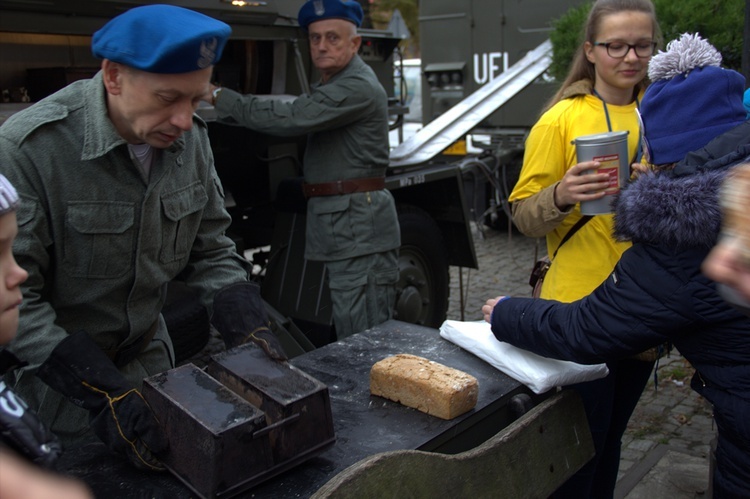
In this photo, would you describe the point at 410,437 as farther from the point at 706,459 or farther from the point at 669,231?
the point at 706,459

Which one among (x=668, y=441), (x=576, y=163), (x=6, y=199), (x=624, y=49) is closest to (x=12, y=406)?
(x=6, y=199)

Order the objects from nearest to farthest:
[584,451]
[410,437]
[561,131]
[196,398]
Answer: [196,398] < [410,437] < [584,451] < [561,131]

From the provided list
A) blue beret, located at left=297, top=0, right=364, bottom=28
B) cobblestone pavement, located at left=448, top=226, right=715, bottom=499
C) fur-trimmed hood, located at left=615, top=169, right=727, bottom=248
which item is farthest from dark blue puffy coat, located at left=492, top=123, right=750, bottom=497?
blue beret, located at left=297, top=0, right=364, bottom=28

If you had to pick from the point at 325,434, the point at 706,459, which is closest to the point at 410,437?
the point at 325,434

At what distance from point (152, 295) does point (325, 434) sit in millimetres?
720

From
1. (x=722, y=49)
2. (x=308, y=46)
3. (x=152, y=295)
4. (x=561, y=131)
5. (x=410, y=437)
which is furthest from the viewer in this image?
(x=722, y=49)

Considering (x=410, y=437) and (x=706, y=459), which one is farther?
(x=706, y=459)

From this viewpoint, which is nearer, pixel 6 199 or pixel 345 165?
pixel 6 199

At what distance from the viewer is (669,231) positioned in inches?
70.2

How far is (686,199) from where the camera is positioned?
5.82 feet

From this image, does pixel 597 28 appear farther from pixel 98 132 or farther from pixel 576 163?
pixel 98 132

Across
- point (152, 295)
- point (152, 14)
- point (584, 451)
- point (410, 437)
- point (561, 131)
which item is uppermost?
point (152, 14)

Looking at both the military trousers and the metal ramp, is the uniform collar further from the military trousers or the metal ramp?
the metal ramp

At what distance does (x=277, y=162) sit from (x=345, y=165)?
478mm
